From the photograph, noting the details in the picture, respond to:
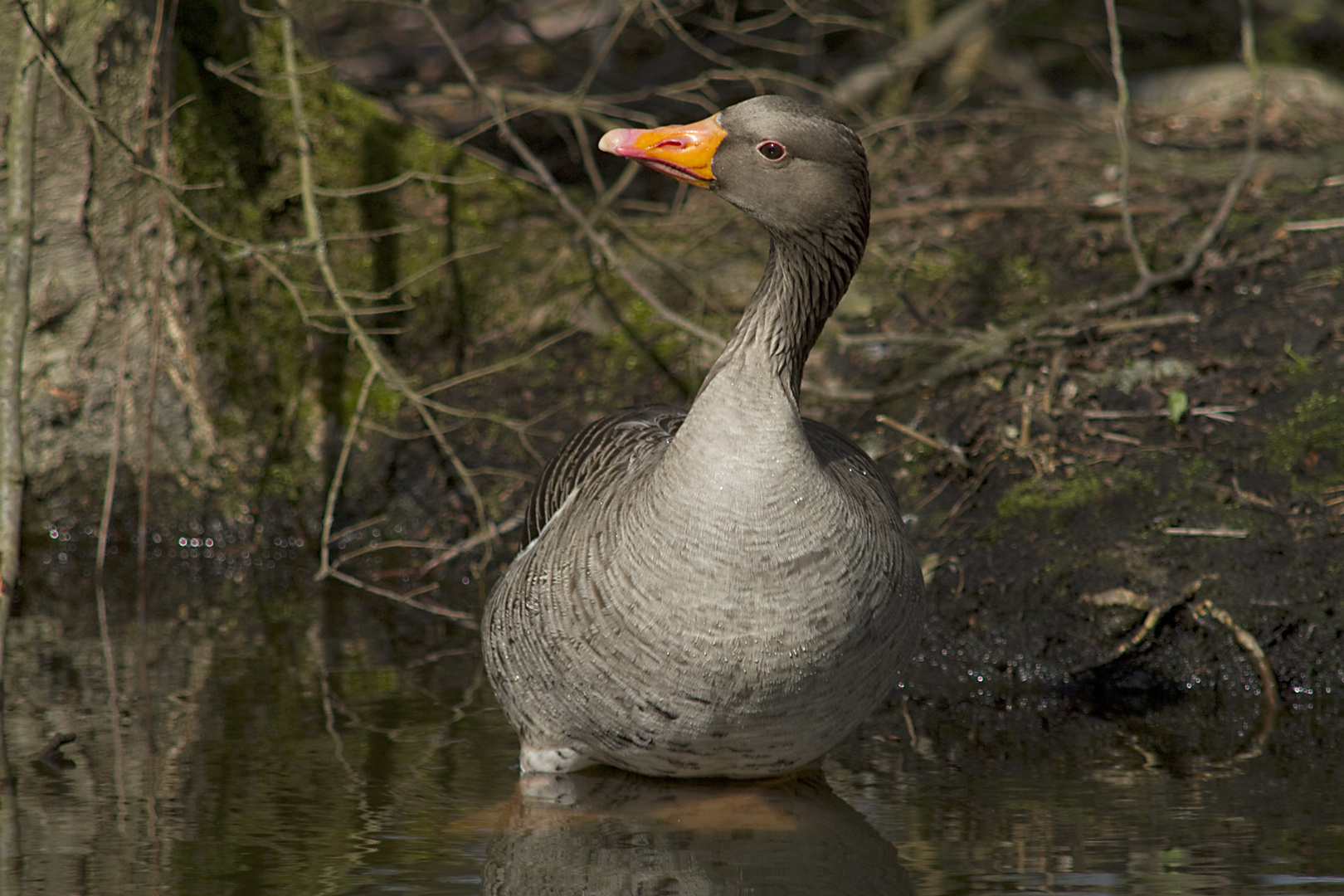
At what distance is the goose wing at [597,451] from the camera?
464 cm

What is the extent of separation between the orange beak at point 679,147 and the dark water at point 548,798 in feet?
6.74

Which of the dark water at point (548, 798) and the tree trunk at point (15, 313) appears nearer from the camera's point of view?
the dark water at point (548, 798)

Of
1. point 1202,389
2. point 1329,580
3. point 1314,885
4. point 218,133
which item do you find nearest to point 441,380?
point 218,133

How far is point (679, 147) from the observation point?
4.18m

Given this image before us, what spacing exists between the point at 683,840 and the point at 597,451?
1.39m

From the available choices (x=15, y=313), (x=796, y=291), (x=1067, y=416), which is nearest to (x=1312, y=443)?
(x=1067, y=416)

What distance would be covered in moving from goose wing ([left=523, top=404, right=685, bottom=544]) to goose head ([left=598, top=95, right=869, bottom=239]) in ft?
2.82

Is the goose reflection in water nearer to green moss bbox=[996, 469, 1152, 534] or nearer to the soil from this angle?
the soil

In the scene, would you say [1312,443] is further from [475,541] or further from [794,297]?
[475,541]

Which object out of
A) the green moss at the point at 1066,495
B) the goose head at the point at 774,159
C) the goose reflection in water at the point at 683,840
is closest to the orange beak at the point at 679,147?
the goose head at the point at 774,159

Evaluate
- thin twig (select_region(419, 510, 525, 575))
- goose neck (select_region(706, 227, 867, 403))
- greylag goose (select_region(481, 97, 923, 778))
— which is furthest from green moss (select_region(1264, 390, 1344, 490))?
thin twig (select_region(419, 510, 525, 575))

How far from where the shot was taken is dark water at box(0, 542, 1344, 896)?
387 centimetres

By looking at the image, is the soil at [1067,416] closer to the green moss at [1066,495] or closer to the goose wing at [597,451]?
the green moss at [1066,495]

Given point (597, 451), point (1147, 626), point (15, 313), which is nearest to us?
point (15, 313)
